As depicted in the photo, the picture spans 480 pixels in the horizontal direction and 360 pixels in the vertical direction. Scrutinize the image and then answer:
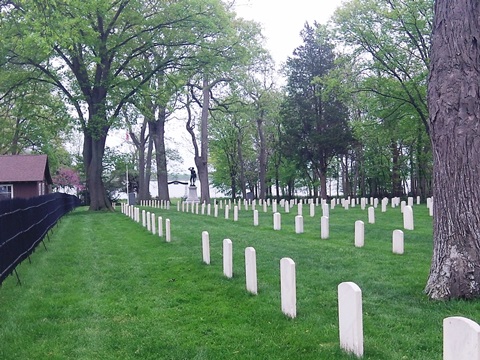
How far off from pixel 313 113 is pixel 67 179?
36.9 m

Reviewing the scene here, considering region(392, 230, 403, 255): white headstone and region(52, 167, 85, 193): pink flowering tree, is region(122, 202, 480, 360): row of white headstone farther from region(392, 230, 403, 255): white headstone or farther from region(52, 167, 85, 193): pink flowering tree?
region(52, 167, 85, 193): pink flowering tree

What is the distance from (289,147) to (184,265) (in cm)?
4120

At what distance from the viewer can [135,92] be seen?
114 feet

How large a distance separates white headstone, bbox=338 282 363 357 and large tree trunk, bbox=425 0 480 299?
2516 mm

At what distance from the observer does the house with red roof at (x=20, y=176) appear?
37219mm

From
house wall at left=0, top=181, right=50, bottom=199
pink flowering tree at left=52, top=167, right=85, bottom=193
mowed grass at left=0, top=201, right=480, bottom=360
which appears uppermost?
pink flowering tree at left=52, top=167, right=85, bottom=193

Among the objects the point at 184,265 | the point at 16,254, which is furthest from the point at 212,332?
the point at 16,254

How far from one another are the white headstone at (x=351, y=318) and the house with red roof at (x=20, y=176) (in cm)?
3472

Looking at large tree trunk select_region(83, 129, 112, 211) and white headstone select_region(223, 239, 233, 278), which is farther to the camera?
large tree trunk select_region(83, 129, 112, 211)

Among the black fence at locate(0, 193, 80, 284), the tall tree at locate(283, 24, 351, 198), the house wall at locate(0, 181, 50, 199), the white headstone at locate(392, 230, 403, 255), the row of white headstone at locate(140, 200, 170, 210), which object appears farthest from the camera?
the tall tree at locate(283, 24, 351, 198)

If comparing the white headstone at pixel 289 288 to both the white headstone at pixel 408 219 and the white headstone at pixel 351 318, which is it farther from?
the white headstone at pixel 408 219

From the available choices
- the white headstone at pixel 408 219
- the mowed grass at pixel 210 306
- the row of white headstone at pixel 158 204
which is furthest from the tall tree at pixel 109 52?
the mowed grass at pixel 210 306

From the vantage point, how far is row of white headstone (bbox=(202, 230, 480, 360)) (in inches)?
140

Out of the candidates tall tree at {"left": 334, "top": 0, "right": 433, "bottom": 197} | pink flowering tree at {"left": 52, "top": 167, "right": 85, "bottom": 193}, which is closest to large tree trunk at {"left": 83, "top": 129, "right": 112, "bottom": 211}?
tall tree at {"left": 334, "top": 0, "right": 433, "bottom": 197}
